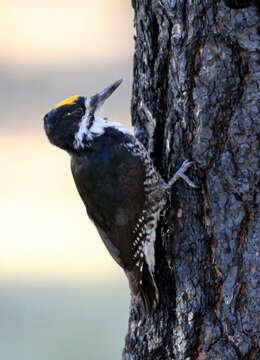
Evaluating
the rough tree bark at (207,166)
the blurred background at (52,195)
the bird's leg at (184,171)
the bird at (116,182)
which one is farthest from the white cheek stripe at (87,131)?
the blurred background at (52,195)

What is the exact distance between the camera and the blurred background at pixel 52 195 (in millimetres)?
6992

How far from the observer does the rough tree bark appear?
3.55 m

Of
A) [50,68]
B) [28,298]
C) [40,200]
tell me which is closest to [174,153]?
[28,298]

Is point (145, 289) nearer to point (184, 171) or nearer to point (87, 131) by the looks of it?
point (184, 171)

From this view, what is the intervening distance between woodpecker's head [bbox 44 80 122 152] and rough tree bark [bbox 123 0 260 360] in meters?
0.57

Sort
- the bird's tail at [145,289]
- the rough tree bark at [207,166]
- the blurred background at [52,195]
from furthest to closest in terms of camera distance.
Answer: the blurred background at [52,195] → the bird's tail at [145,289] → the rough tree bark at [207,166]

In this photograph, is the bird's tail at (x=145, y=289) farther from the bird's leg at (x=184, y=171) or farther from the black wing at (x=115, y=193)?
the bird's leg at (x=184, y=171)

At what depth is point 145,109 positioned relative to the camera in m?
4.20

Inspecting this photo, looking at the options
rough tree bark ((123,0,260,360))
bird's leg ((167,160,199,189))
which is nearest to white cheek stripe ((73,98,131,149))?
rough tree bark ((123,0,260,360))

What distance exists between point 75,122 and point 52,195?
4.34 metres

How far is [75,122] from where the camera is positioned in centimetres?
459

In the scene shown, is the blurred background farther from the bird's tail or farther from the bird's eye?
the bird's eye

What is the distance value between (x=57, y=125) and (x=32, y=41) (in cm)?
716

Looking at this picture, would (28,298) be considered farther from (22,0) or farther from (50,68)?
(22,0)
